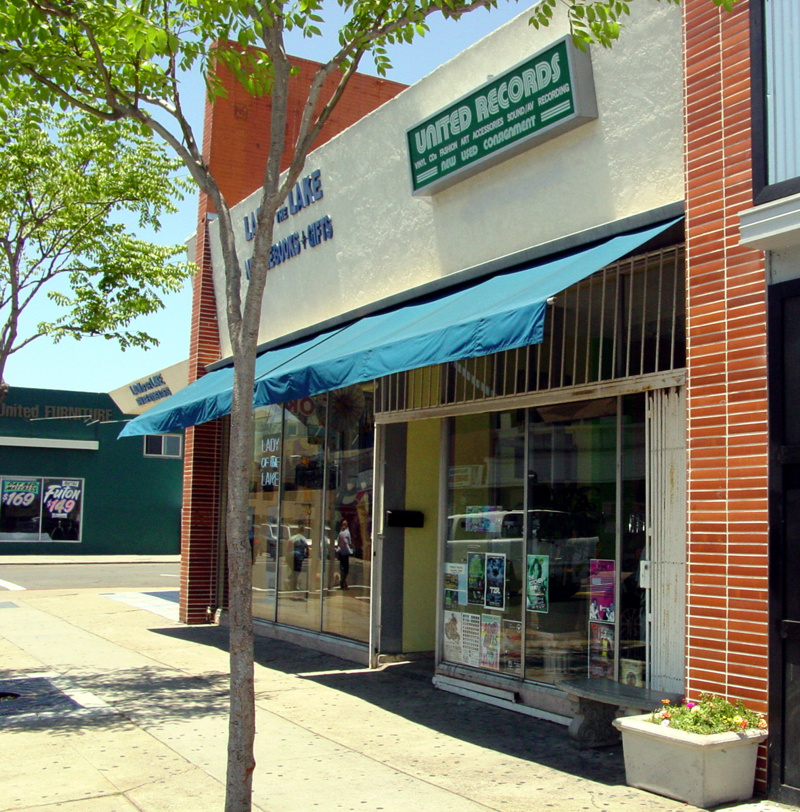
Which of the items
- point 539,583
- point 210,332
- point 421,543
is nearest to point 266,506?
point 210,332

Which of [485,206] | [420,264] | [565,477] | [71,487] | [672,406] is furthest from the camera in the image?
[71,487]

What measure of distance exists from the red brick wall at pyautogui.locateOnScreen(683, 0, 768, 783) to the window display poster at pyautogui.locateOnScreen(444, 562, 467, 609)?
11.3ft

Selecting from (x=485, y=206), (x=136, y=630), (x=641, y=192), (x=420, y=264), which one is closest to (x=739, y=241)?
(x=641, y=192)

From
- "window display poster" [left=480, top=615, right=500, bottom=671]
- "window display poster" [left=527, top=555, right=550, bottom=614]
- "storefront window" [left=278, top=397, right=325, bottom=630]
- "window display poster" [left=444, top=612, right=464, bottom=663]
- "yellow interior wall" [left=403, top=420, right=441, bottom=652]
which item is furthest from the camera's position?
"storefront window" [left=278, top=397, right=325, bottom=630]

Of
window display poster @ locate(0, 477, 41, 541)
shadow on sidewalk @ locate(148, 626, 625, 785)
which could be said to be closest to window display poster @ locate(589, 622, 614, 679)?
shadow on sidewalk @ locate(148, 626, 625, 785)

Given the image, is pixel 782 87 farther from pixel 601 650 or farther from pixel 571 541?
pixel 601 650

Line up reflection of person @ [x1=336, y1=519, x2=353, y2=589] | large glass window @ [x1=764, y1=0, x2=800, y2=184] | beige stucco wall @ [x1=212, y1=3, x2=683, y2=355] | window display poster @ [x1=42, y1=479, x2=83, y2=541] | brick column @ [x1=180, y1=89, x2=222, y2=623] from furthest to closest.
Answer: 1. window display poster @ [x1=42, y1=479, x2=83, y2=541]
2. brick column @ [x1=180, y1=89, x2=222, y2=623]
3. reflection of person @ [x1=336, y1=519, x2=353, y2=589]
4. beige stucco wall @ [x1=212, y1=3, x2=683, y2=355]
5. large glass window @ [x1=764, y1=0, x2=800, y2=184]

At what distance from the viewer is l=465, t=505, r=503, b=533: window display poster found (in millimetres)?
9125

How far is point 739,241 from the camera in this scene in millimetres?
6062

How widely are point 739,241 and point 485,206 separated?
344 centimetres

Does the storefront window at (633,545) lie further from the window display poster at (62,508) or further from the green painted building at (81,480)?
the window display poster at (62,508)

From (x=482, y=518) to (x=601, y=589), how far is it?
1.83 m

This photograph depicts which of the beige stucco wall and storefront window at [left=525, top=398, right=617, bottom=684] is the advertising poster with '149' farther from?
storefront window at [left=525, top=398, right=617, bottom=684]

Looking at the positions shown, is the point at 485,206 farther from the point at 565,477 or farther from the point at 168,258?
the point at 168,258
